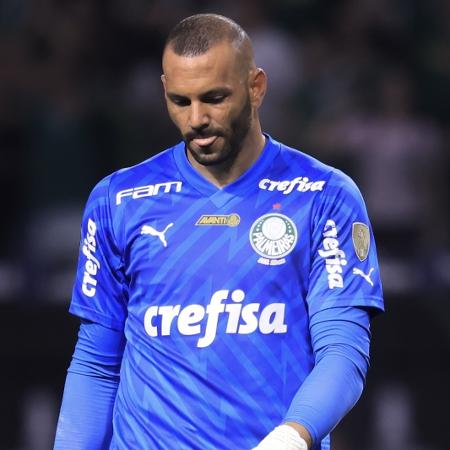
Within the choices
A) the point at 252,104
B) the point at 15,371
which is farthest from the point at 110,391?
the point at 15,371

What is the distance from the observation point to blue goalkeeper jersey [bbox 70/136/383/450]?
3.15 meters

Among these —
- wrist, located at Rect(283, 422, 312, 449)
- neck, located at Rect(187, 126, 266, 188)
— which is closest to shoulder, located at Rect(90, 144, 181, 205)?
neck, located at Rect(187, 126, 266, 188)

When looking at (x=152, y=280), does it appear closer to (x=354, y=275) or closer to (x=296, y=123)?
(x=354, y=275)

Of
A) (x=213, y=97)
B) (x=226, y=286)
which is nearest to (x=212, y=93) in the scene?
(x=213, y=97)

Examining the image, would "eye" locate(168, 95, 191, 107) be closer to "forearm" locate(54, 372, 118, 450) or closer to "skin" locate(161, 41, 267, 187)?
"skin" locate(161, 41, 267, 187)

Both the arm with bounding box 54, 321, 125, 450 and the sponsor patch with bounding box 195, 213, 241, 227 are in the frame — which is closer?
the sponsor patch with bounding box 195, 213, 241, 227

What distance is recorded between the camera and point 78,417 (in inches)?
132

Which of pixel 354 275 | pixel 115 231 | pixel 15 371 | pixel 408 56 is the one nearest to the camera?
pixel 354 275

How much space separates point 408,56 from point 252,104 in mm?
4475

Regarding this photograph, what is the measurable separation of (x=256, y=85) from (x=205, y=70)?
0.63 ft

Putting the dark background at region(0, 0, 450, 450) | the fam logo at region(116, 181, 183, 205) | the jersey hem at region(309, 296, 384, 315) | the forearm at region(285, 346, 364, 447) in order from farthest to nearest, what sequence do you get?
the dark background at region(0, 0, 450, 450)
the fam logo at region(116, 181, 183, 205)
the jersey hem at region(309, 296, 384, 315)
the forearm at region(285, 346, 364, 447)

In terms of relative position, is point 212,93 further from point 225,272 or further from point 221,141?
point 225,272

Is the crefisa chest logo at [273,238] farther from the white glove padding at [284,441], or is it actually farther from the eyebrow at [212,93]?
the white glove padding at [284,441]

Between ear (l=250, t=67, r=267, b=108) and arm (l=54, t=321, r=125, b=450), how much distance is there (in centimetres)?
76
